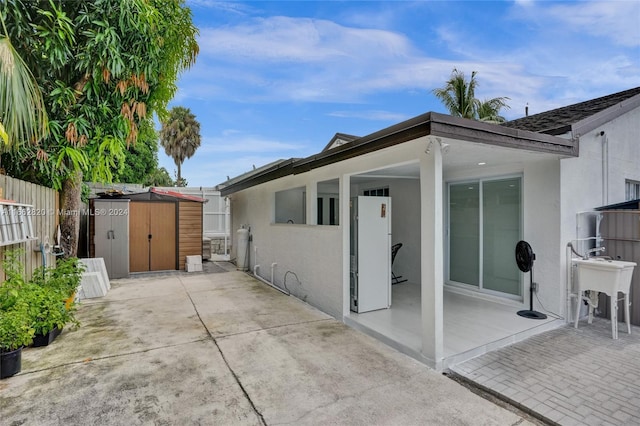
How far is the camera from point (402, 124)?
11.4 ft

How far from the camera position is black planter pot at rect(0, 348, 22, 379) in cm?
326

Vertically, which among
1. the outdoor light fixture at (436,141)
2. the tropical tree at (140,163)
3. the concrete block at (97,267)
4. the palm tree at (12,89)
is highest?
the tropical tree at (140,163)

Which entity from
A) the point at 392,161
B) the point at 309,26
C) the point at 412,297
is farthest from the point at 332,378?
the point at 309,26

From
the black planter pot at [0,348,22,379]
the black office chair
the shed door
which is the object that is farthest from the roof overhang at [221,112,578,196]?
the shed door

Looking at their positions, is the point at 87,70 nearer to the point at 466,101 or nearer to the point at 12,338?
the point at 12,338

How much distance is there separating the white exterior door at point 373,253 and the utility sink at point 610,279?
281 centimetres

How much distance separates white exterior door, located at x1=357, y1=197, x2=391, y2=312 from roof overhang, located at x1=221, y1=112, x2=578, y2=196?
1164 mm

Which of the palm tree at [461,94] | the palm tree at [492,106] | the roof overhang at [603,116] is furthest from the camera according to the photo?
the palm tree at [492,106]

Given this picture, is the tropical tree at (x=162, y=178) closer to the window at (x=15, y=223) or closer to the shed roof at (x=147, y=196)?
the shed roof at (x=147, y=196)

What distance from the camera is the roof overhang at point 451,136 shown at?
10.5ft

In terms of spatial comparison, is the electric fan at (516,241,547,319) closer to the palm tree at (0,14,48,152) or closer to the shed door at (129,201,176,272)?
the palm tree at (0,14,48,152)

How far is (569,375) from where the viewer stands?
329 cm

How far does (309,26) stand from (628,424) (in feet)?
31.9

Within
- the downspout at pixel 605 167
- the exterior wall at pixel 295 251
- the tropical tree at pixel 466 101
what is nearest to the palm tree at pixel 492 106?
the tropical tree at pixel 466 101
